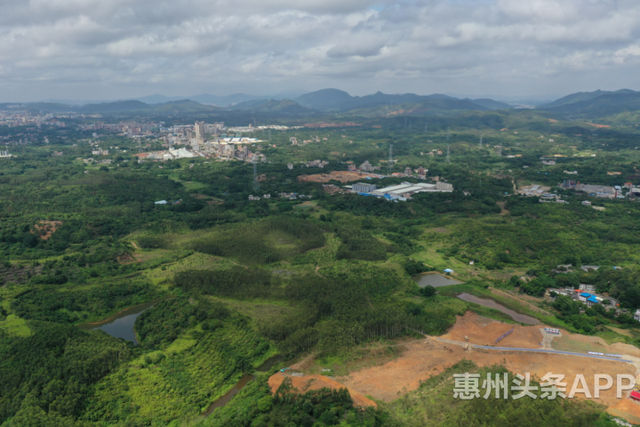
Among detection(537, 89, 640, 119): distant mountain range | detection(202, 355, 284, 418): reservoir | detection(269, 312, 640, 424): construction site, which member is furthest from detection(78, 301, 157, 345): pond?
detection(537, 89, 640, 119): distant mountain range

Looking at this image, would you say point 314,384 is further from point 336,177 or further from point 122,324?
point 336,177

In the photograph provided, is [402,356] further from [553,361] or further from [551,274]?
[551,274]

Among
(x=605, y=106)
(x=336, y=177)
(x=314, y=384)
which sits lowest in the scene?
(x=314, y=384)

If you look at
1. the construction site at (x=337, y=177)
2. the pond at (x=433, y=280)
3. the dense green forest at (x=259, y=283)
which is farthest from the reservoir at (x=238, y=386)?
the construction site at (x=337, y=177)

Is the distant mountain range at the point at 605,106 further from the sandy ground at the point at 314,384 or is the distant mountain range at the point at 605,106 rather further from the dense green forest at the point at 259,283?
the sandy ground at the point at 314,384

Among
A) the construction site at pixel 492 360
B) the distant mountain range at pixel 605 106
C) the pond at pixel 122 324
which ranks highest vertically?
the distant mountain range at pixel 605 106

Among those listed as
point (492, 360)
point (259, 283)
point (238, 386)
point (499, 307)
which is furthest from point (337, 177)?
point (238, 386)

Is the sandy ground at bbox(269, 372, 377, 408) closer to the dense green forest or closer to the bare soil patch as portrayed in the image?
the dense green forest

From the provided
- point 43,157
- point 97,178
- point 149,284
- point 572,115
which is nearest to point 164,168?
point 97,178
